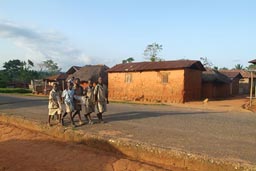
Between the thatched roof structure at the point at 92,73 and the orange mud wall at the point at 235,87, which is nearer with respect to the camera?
the thatched roof structure at the point at 92,73

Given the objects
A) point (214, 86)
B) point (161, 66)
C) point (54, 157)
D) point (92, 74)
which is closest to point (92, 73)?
point (92, 74)

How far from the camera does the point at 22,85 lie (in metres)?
57.3

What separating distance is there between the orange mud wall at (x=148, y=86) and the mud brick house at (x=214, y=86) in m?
5.69

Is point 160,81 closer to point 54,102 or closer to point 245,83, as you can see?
point 54,102

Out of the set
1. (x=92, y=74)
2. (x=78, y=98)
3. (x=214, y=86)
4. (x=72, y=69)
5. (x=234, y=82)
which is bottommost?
(x=78, y=98)

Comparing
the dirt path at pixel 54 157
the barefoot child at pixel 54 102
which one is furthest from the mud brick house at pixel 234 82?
the dirt path at pixel 54 157

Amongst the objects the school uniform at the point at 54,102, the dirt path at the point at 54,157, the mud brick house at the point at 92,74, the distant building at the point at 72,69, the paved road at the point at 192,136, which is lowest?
the dirt path at the point at 54,157

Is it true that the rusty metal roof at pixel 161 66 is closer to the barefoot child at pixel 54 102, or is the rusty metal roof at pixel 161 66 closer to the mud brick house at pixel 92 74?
the mud brick house at pixel 92 74

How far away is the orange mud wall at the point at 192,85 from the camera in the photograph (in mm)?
25906

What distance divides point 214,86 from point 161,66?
7.84m

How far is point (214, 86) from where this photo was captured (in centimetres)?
3166

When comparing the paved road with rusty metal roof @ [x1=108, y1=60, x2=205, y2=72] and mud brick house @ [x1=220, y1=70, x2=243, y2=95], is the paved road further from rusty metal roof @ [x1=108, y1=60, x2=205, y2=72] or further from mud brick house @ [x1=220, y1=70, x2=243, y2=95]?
mud brick house @ [x1=220, y1=70, x2=243, y2=95]

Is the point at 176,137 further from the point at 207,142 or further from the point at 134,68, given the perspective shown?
the point at 134,68

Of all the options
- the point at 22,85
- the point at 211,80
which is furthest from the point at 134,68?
the point at 22,85
